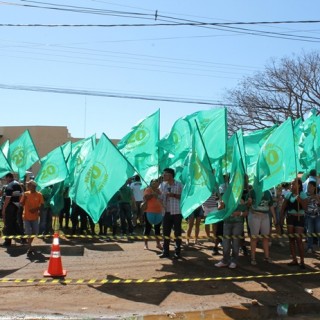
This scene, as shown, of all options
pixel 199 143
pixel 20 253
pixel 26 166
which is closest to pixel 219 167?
pixel 199 143

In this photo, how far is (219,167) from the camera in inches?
365

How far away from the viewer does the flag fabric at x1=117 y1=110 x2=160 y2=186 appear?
396 inches

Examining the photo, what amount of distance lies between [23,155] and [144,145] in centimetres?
522

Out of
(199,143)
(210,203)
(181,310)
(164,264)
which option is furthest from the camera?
(210,203)

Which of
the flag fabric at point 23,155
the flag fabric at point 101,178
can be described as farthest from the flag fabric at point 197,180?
the flag fabric at point 23,155

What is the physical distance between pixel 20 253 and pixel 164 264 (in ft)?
10.5

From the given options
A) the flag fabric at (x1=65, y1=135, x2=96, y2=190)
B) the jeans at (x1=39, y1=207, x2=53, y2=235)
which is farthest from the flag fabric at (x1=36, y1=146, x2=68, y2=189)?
the jeans at (x1=39, y1=207, x2=53, y2=235)

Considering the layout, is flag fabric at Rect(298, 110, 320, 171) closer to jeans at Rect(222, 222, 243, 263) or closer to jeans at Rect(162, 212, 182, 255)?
jeans at Rect(222, 222, 243, 263)

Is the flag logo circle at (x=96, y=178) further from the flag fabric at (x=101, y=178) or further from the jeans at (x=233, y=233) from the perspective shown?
the jeans at (x=233, y=233)

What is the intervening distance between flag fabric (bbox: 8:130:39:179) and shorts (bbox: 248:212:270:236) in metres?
7.11

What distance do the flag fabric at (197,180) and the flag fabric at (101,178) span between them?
41.5 inches

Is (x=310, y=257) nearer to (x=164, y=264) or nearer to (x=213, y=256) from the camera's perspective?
(x=213, y=256)

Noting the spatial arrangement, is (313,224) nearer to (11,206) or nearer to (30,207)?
(30,207)

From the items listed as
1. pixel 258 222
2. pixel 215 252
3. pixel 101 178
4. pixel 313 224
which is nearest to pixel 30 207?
pixel 101 178
